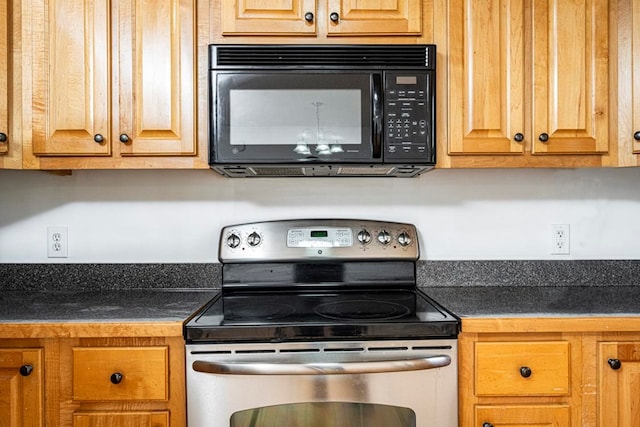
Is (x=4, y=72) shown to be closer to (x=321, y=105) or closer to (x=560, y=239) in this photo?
(x=321, y=105)

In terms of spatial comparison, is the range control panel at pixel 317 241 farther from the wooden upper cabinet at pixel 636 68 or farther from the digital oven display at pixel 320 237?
the wooden upper cabinet at pixel 636 68

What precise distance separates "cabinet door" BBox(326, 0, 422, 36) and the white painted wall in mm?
565

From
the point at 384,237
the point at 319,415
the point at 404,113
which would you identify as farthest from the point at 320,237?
the point at 319,415

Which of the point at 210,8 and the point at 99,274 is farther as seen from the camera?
the point at 99,274

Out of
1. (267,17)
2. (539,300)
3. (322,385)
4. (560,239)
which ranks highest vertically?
(267,17)

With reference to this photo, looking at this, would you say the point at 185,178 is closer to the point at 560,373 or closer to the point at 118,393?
the point at 118,393

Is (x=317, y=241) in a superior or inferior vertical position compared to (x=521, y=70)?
inferior

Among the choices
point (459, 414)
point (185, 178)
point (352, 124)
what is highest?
point (352, 124)

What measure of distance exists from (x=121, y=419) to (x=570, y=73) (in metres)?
1.70

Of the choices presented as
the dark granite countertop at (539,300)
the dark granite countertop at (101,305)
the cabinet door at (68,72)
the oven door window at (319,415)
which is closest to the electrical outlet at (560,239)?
the dark granite countertop at (539,300)

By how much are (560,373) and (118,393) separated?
120 cm

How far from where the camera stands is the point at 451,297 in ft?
5.15

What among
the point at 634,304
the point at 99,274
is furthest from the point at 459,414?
the point at 99,274

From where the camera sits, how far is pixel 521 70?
1.46m
